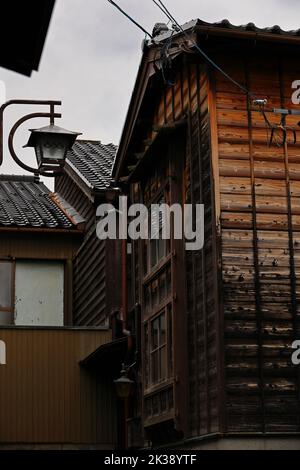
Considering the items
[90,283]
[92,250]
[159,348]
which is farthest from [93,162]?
[159,348]

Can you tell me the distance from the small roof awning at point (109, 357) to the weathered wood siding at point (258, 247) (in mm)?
5854

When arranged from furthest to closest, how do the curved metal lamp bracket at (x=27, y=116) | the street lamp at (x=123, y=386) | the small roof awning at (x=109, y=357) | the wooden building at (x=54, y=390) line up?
1. the wooden building at (x=54, y=390)
2. the small roof awning at (x=109, y=357)
3. the street lamp at (x=123, y=386)
4. the curved metal lamp bracket at (x=27, y=116)

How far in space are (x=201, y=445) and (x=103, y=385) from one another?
7.59 meters

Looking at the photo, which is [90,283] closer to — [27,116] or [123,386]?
[123,386]

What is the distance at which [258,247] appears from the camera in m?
14.5

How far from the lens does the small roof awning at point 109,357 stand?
792 inches

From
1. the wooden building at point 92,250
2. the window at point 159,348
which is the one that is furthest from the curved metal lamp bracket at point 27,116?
the wooden building at point 92,250

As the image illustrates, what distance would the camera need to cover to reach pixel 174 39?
607 inches

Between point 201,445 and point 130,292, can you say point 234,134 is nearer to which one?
point 201,445

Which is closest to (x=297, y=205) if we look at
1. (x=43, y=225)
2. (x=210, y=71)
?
(x=210, y=71)

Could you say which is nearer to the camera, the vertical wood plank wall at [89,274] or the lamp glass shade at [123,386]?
the lamp glass shade at [123,386]

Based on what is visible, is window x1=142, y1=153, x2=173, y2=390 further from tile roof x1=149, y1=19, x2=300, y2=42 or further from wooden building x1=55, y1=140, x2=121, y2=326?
wooden building x1=55, y1=140, x2=121, y2=326

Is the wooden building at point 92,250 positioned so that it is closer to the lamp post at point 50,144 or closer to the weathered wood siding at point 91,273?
the weathered wood siding at point 91,273

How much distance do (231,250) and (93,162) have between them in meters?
13.6
